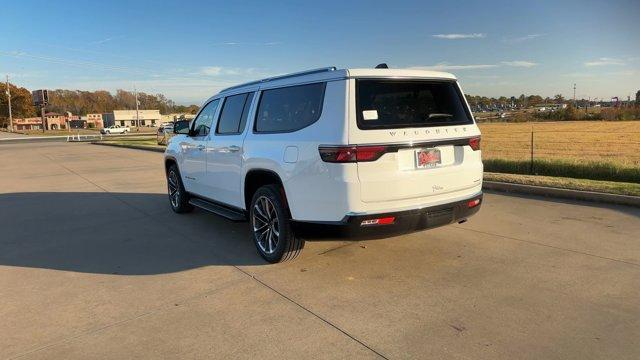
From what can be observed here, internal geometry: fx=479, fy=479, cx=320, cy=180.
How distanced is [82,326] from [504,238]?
452cm

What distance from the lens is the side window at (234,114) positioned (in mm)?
5605

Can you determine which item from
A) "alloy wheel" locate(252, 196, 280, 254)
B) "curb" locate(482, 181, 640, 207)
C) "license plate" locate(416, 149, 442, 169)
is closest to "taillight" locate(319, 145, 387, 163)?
"license plate" locate(416, 149, 442, 169)

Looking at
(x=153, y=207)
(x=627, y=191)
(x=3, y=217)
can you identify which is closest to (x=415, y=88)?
(x=627, y=191)

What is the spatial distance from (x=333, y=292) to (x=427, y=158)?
1470mm

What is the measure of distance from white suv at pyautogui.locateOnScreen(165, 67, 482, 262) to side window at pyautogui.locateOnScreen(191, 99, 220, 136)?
1081mm

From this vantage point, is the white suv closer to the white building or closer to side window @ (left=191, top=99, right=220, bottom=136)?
side window @ (left=191, top=99, right=220, bottom=136)

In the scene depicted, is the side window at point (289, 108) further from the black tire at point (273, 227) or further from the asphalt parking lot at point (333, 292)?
the asphalt parking lot at point (333, 292)

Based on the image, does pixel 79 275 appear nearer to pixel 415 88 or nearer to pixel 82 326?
pixel 82 326

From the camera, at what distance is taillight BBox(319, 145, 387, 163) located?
3.98 metres

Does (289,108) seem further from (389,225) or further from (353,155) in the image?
(389,225)

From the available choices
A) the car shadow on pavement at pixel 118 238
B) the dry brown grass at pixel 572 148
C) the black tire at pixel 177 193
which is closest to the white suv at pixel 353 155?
the car shadow on pavement at pixel 118 238

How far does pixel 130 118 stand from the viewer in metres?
133

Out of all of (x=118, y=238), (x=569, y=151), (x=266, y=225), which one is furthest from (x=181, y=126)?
(x=569, y=151)

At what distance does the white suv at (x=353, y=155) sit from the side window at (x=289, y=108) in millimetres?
12
